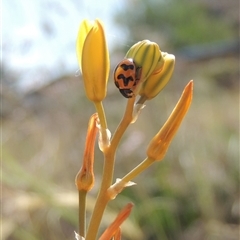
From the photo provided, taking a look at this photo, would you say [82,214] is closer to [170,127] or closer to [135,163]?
[170,127]

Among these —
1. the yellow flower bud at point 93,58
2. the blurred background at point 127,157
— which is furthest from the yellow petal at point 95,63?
the blurred background at point 127,157

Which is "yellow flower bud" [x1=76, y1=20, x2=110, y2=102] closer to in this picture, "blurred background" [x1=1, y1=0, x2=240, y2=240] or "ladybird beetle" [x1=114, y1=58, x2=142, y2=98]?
"ladybird beetle" [x1=114, y1=58, x2=142, y2=98]

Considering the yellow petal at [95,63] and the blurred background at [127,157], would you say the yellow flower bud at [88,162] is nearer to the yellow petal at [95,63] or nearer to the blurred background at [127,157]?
the yellow petal at [95,63]

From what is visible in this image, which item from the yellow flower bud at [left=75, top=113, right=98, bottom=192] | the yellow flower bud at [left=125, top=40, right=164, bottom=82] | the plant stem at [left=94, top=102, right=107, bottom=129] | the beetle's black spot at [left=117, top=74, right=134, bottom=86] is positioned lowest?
the yellow flower bud at [left=75, top=113, right=98, bottom=192]

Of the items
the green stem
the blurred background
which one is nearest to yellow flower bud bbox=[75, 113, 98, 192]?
the green stem

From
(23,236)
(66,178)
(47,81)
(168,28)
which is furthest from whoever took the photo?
(168,28)

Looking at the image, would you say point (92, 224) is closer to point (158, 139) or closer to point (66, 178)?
A: point (158, 139)

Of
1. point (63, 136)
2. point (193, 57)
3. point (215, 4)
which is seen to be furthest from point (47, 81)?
point (215, 4)
